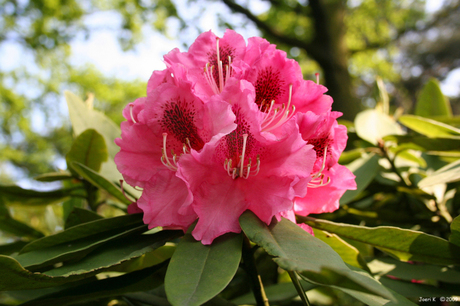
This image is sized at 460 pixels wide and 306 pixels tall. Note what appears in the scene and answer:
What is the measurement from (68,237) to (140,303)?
0.26 metres

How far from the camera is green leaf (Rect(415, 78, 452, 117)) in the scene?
119cm

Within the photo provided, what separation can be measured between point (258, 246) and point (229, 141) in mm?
199

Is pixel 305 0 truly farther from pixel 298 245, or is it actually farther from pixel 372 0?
pixel 298 245

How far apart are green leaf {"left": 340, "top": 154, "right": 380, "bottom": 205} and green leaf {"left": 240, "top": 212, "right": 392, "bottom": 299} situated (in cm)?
36

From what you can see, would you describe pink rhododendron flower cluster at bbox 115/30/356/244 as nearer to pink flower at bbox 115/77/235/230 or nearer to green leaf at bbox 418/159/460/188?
pink flower at bbox 115/77/235/230

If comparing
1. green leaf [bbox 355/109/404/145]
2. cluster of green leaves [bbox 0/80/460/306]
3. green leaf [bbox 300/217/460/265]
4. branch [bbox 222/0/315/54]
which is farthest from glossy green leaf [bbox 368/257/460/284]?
branch [bbox 222/0/315/54]

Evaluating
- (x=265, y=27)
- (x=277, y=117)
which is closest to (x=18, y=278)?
(x=277, y=117)

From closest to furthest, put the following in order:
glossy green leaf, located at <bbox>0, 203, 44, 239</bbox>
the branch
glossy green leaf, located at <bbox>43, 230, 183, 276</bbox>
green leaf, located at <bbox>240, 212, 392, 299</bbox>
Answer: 1. green leaf, located at <bbox>240, 212, 392, 299</bbox>
2. glossy green leaf, located at <bbox>43, 230, 183, 276</bbox>
3. glossy green leaf, located at <bbox>0, 203, 44, 239</bbox>
4. the branch

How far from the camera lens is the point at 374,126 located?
106 centimetres

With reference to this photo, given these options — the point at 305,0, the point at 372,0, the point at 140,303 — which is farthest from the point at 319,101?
the point at 372,0

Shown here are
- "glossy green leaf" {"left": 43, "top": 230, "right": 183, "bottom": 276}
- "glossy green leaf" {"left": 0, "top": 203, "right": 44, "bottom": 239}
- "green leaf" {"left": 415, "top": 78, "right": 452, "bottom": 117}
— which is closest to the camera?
"glossy green leaf" {"left": 43, "top": 230, "right": 183, "bottom": 276}

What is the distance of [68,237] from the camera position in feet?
2.04

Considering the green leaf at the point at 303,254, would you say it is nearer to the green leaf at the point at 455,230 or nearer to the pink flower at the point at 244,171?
the pink flower at the point at 244,171

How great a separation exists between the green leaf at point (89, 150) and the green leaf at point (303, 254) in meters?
0.48
